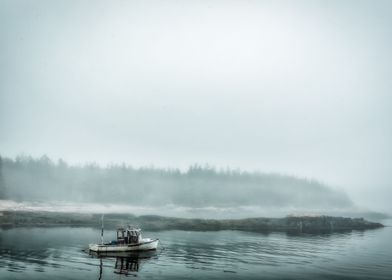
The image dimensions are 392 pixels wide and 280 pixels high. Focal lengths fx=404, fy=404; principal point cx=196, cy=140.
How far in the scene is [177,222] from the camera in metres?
141

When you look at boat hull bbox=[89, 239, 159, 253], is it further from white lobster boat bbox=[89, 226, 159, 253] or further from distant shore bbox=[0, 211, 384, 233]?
distant shore bbox=[0, 211, 384, 233]

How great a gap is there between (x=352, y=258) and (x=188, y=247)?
107ft

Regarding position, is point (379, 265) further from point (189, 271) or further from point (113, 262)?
point (113, 262)

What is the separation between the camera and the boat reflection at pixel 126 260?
5710cm

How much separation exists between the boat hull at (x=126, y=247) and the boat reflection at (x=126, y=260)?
26.8 inches

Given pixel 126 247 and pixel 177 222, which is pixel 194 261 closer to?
pixel 126 247

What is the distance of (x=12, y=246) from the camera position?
7550cm

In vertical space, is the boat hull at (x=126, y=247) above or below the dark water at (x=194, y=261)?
above

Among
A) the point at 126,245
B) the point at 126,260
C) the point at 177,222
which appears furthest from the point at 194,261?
the point at 177,222

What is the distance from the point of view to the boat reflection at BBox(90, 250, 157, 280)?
57100mm

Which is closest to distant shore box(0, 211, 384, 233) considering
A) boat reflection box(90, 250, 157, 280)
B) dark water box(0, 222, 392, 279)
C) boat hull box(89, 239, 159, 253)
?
dark water box(0, 222, 392, 279)

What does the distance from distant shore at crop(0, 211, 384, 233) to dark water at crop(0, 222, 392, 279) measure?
103 feet

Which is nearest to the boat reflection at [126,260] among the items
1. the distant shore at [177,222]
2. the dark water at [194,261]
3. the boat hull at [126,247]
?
the dark water at [194,261]

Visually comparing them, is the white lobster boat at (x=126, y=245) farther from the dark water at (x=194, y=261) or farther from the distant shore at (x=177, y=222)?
the distant shore at (x=177, y=222)
